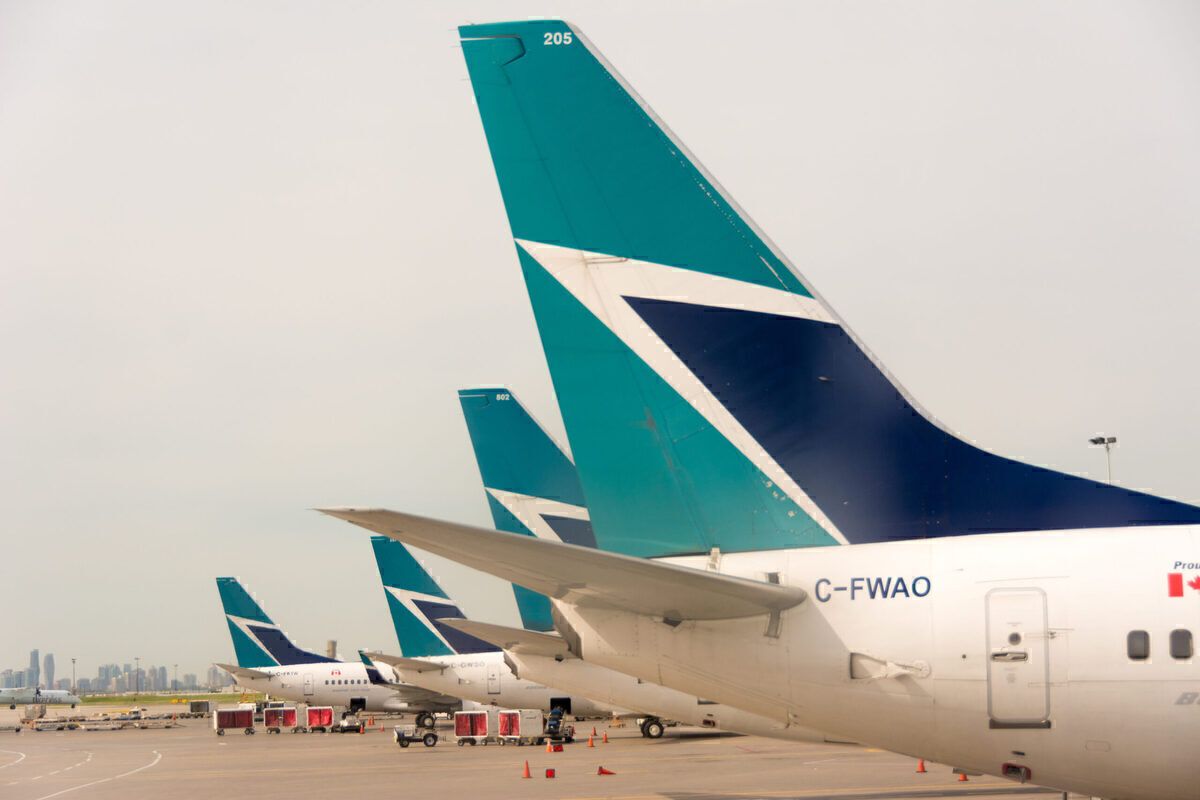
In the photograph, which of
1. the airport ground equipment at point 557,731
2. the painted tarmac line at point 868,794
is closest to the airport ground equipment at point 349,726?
the airport ground equipment at point 557,731

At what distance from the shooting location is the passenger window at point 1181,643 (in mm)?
9211

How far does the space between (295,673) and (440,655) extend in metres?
18.3

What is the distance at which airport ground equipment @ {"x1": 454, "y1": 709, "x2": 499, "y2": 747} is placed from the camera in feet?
137

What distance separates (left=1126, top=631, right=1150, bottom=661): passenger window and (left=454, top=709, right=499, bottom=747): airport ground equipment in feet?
115

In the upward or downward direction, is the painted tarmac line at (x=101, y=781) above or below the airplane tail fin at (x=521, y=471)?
below

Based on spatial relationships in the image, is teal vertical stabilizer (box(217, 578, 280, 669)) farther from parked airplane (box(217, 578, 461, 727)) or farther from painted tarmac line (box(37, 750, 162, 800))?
painted tarmac line (box(37, 750, 162, 800))

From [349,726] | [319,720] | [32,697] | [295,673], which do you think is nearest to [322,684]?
[295,673]

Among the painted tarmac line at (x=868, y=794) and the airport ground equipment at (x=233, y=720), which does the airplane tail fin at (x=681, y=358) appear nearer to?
the painted tarmac line at (x=868, y=794)

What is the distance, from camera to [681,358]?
35.5ft

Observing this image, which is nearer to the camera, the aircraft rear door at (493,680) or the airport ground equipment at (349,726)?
the aircraft rear door at (493,680)

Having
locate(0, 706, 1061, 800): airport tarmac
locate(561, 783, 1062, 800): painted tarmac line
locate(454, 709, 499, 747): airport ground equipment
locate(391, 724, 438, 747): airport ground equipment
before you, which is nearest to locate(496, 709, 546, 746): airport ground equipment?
locate(454, 709, 499, 747): airport ground equipment

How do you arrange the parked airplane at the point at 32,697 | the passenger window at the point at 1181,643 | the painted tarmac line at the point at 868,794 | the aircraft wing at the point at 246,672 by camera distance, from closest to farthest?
the passenger window at the point at 1181,643 → the painted tarmac line at the point at 868,794 → the aircraft wing at the point at 246,672 → the parked airplane at the point at 32,697

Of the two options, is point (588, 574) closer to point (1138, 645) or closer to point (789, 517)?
point (789, 517)

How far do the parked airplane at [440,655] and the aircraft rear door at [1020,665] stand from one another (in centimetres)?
3415
